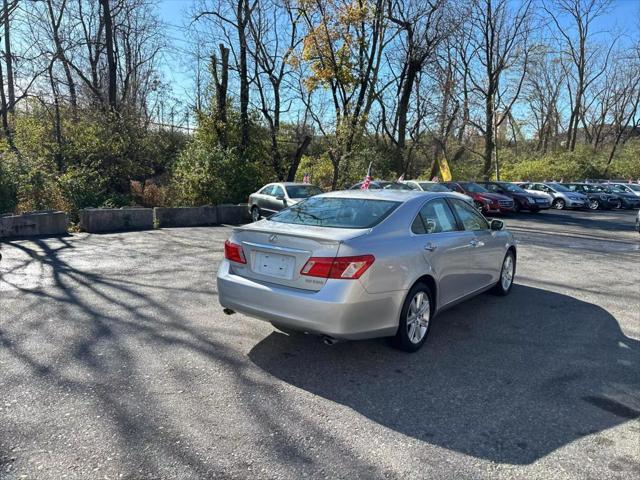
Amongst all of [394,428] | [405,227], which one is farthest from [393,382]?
[405,227]

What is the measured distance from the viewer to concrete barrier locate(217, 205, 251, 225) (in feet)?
49.4

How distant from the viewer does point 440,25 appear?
2639 cm

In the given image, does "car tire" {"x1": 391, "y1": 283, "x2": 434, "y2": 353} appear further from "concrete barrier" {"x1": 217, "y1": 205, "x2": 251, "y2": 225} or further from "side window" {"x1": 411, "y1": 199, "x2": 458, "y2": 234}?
"concrete barrier" {"x1": 217, "y1": 205, "x2": 251, "y2": 225}

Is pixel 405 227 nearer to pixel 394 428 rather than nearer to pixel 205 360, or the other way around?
pixel 394 428

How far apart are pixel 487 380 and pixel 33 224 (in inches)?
425

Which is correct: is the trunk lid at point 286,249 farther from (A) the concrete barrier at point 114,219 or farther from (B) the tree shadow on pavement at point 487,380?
(A) the concrete barrier at point 114,219

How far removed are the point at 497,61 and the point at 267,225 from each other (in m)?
34.6

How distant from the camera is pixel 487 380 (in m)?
3.89

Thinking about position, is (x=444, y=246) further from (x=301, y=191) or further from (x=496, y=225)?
(x=301, y=191)

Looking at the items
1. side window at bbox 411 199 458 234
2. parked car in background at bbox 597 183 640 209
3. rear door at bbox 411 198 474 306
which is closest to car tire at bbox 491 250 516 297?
rear door at bbox 411 198 474 306

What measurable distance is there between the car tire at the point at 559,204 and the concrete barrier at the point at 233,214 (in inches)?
689

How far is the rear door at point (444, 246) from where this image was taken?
14.8 feet

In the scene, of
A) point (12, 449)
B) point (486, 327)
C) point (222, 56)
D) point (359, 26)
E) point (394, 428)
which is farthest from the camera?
point (359, 26)

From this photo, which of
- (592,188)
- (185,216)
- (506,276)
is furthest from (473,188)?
(506,276)
